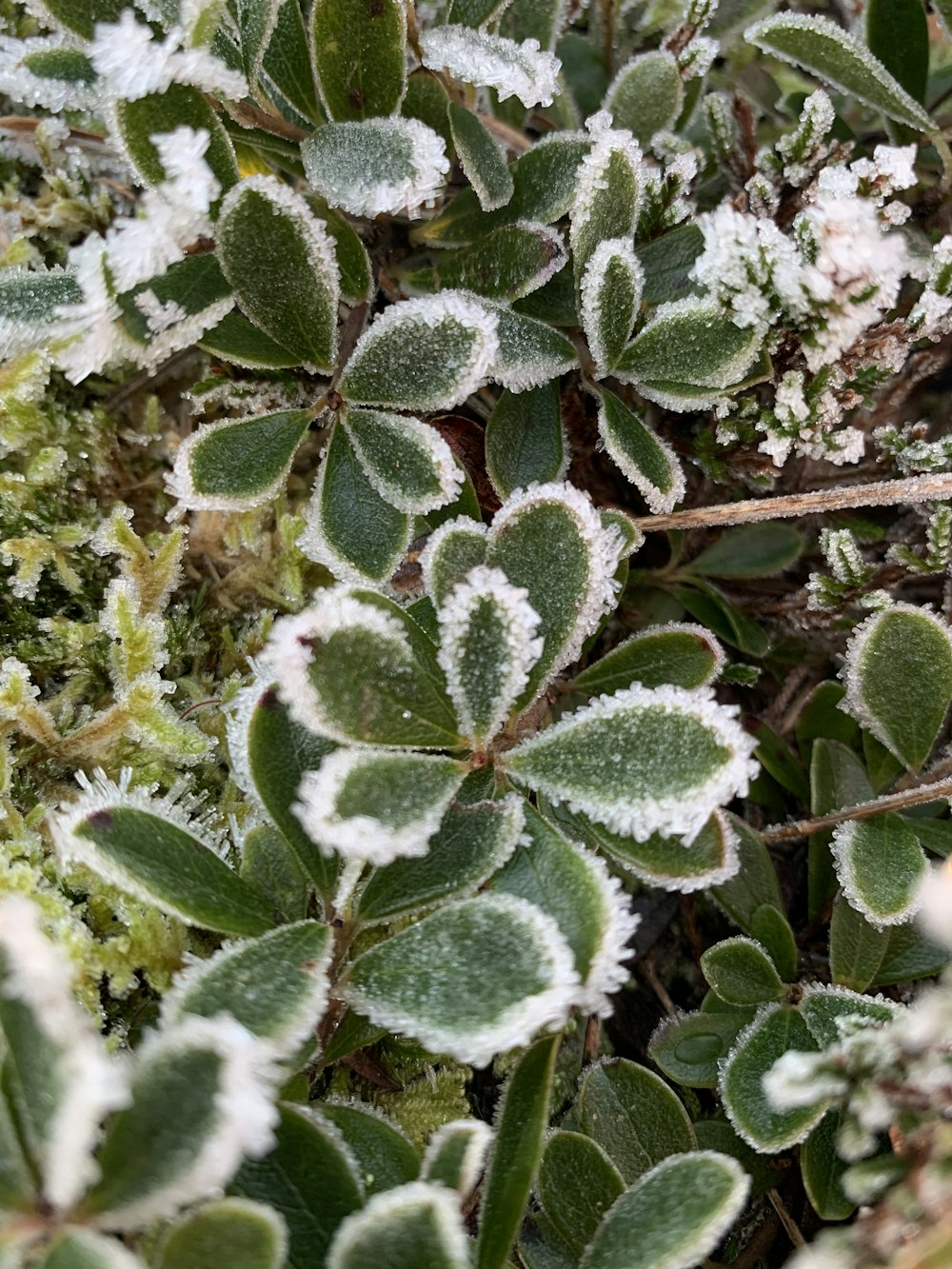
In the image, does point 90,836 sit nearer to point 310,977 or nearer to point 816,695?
point 310,977

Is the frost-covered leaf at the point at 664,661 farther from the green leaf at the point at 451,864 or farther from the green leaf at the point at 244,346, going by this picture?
the green leaf at the point at 244,346

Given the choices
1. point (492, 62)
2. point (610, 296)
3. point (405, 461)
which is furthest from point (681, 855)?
point (492, 62)

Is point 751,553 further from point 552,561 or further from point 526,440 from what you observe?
point 552,561

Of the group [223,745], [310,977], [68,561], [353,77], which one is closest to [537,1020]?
[310,977]

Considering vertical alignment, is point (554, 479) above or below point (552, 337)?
below

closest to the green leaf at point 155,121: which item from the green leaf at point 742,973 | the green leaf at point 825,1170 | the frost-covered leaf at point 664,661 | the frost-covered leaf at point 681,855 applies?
the frost-covered leaf at point 664,661

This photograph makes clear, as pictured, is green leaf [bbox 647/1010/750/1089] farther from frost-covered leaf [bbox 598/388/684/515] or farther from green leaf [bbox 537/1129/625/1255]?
frost-covered leaf [bbox 598/388/684/515]
